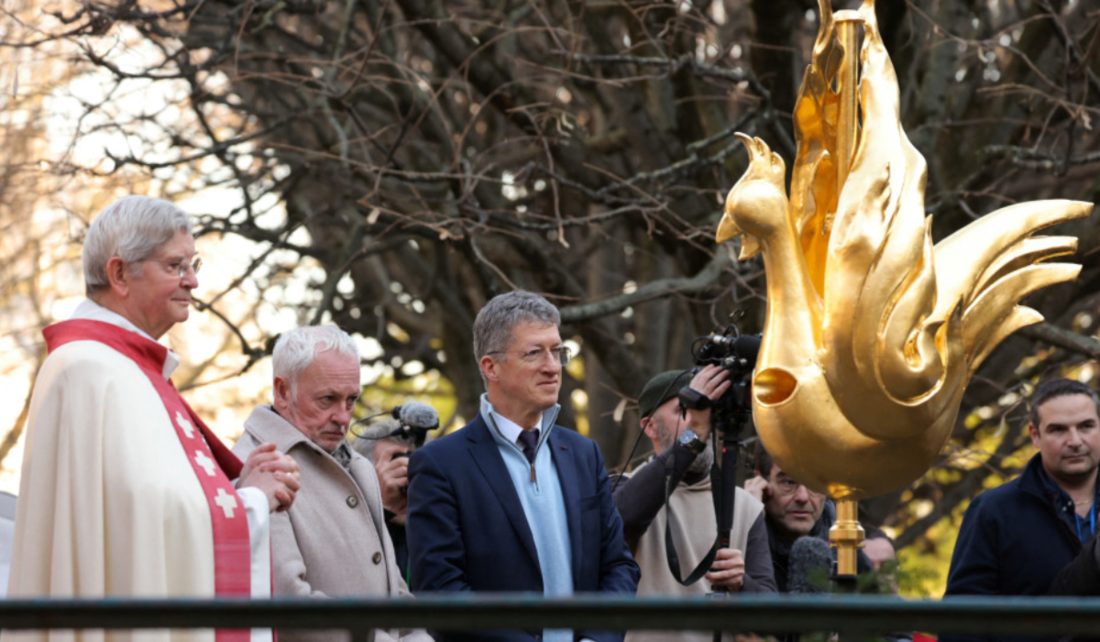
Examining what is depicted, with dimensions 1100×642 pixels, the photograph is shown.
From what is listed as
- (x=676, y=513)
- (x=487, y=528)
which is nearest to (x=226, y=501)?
(x=487, y=528)

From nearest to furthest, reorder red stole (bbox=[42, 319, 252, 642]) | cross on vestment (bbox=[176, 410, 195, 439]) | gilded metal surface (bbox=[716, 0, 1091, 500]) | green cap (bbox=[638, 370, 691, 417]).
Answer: gilded metal surface (bbox=[716, 0, 1091, 500]), red stole (bbox=[42, 319, 252, 642]), cross on vestment (bbox=[176, 410, 195, 439]), green cap (bbox=[638, 370, 691, 417])

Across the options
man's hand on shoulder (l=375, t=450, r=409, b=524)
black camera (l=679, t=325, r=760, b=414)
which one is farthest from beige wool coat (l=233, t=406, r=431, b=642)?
black camera (l=679, t=325, r=760, b=414)

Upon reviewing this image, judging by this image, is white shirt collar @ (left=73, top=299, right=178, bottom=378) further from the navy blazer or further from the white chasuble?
the navy blazer

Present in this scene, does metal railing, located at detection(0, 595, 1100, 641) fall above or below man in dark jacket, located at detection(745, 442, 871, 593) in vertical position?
below

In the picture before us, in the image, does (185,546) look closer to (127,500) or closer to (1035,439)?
(127,500)

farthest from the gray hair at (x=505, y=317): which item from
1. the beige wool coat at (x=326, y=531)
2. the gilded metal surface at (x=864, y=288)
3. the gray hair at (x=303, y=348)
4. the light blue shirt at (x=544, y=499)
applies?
the gilded metal surface at (x=864, y=288)

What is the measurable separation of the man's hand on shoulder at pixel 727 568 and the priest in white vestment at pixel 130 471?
145 cm

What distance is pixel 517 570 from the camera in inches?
170

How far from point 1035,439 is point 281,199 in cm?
521

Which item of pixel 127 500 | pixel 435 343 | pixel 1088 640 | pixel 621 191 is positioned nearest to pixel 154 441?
pixel 127 500

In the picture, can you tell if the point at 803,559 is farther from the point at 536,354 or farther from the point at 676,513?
the point at 536,354

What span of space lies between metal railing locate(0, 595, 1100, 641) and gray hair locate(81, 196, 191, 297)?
54.2 inches

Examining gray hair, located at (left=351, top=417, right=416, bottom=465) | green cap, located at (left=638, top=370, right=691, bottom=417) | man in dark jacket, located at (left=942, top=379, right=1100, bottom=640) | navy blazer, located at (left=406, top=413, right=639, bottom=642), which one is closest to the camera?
navy blazer, located at (left=406, top=413, right=639, bottom=642)

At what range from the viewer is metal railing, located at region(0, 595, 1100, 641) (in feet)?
7.13
